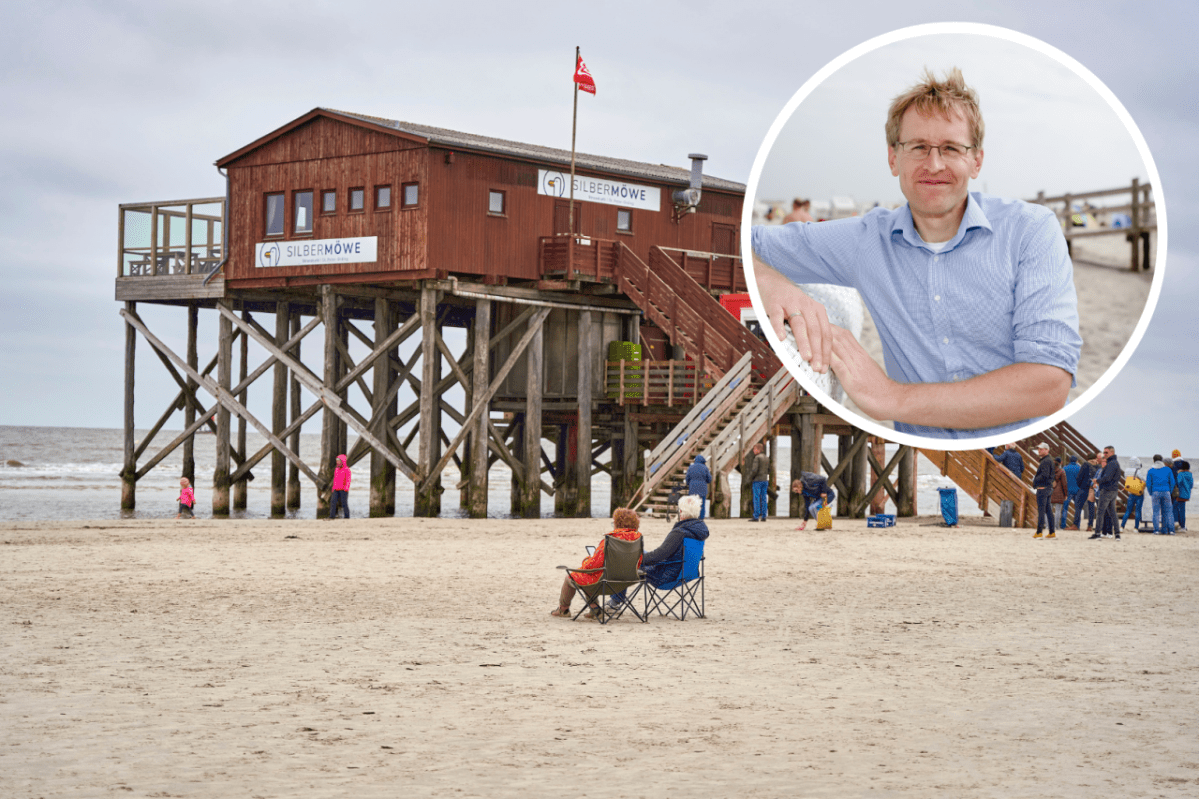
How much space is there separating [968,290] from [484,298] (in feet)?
101

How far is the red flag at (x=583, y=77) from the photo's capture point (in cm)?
2886

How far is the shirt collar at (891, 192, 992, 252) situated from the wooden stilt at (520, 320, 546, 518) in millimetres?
31665

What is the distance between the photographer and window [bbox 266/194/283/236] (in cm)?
3419

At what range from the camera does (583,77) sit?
96.2ft

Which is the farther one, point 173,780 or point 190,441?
point 190,441

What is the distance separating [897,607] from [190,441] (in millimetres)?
28138

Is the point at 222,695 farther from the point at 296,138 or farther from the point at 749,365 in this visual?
the point at 296,138

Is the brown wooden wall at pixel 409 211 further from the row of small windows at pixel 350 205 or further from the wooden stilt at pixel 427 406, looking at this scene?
the wooden stilt at pixel 427 406

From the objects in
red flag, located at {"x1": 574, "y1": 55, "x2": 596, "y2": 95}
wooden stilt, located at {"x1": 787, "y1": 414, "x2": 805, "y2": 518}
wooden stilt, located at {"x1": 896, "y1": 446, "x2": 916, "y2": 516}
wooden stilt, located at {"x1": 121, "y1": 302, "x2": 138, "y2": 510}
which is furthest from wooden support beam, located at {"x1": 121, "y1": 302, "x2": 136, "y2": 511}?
wooden stilt, located at {"x1": 896, "y1": 446, "x2": 916, "y2": 516}

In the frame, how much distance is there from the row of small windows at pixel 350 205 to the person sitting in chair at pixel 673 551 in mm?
19193

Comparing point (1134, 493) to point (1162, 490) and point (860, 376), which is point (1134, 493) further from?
point (860, 376)

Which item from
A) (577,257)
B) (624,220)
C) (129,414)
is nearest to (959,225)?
(577,257)

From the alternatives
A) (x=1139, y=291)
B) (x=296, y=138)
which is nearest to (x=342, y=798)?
(x=1139, y=291)

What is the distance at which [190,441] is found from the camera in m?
38.7
